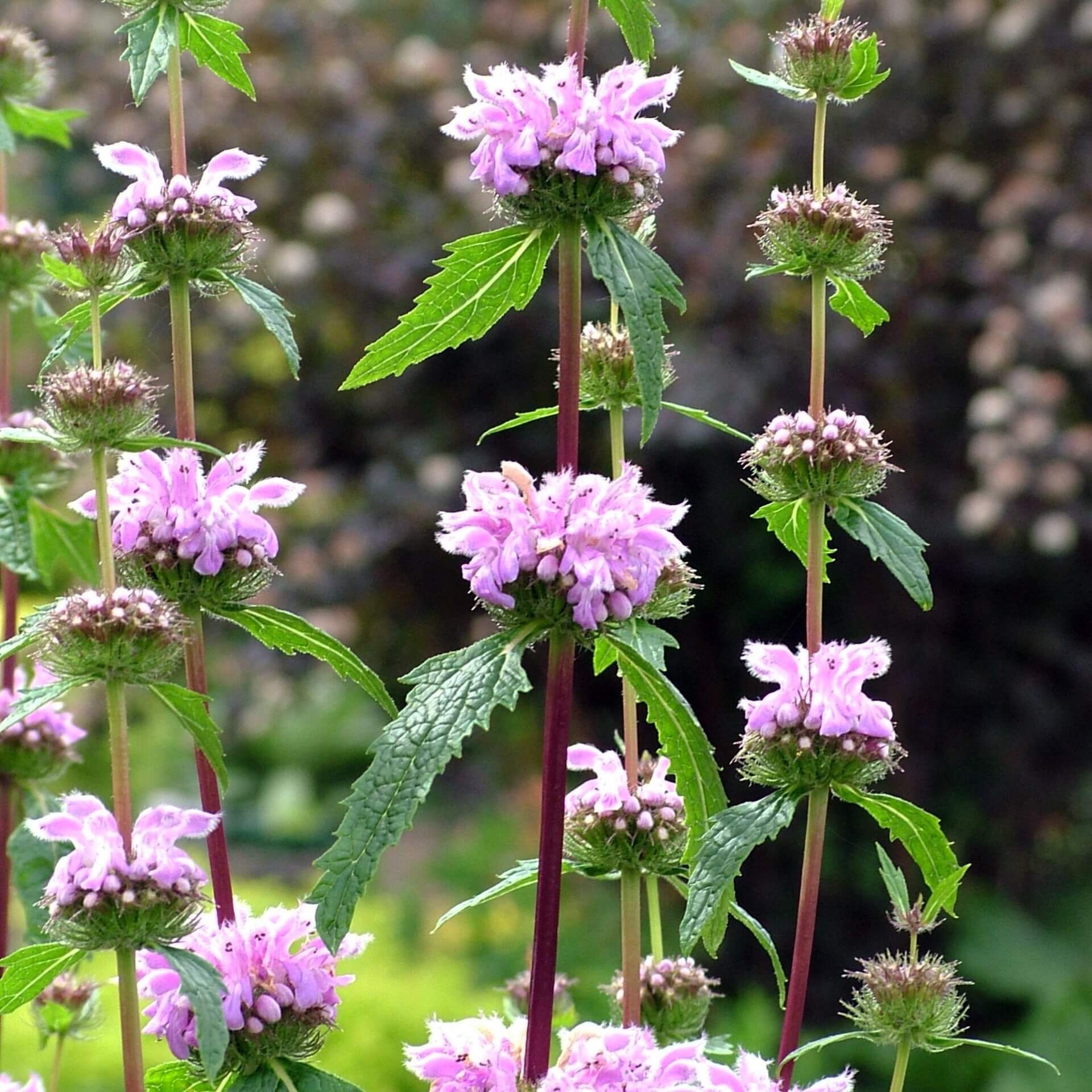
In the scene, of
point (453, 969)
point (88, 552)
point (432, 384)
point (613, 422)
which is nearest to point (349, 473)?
point (432, 384)

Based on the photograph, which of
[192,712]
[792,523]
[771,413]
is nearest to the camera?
[192,712]

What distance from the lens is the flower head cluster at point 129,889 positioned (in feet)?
3.43

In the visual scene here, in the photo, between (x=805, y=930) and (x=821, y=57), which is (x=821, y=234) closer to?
(x=821, y=57)

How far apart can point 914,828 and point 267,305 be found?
0.65 m

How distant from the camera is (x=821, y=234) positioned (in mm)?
1200

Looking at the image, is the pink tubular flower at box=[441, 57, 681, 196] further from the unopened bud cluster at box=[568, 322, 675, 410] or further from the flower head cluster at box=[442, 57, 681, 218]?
the unopened bud cluster at box=[568, 322, 675, 410]

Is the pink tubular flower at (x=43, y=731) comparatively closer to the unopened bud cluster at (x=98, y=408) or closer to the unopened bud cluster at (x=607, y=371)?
the unopened bud cluster at (x=98, y=408)

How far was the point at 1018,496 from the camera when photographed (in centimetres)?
464

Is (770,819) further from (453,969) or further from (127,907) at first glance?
(453,969)

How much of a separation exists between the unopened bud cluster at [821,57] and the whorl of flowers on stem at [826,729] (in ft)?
1.45

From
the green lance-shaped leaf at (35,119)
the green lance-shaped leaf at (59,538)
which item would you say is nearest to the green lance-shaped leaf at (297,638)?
the green lance-shaped leaf at (59,538)

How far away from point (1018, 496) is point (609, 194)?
384 cm

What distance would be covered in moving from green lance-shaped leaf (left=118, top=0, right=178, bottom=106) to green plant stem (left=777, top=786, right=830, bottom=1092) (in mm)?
722

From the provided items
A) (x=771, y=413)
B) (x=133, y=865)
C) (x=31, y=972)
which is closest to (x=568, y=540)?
(x=133, y=865)
